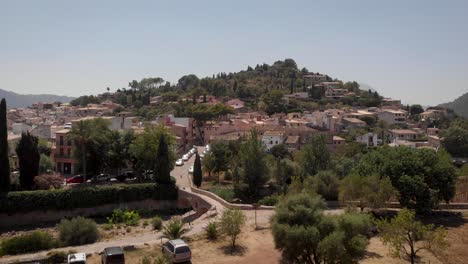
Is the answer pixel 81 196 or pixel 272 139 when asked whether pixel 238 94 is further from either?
pixel 81 196

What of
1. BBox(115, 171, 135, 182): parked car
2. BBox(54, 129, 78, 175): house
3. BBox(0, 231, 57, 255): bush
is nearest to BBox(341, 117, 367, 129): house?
BBox(115, 171, 135, 182): parked car

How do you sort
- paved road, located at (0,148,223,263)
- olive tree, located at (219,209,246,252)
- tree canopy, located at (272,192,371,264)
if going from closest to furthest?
tree canopy, located at (272,192,371,264), paved road, located at (0,148,223,263), olive tree, located at (219,209,246,252)

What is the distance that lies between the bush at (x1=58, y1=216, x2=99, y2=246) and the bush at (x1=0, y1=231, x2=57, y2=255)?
765mm

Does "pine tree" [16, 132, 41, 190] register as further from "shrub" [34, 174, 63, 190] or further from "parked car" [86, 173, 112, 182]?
"parked car" [86, 173, 112, 182]

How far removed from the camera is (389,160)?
3553cm

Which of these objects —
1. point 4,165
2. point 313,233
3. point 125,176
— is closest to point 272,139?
point 125,176

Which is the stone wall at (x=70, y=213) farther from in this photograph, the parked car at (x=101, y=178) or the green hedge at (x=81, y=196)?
the parked car at (x=101, y=178)

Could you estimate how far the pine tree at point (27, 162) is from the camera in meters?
41.0

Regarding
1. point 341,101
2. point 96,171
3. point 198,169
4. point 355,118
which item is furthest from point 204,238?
point 341,101

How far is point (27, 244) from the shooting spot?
27.2 meters

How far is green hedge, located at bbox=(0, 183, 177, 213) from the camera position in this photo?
123 feet

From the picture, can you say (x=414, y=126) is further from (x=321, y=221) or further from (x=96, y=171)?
(x=321, y=221)

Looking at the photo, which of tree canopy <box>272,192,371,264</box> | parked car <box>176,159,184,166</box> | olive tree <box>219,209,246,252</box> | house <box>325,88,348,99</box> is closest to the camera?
tree canopy <box>272,192,371,264</box>

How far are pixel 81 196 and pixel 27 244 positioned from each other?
1256cm
